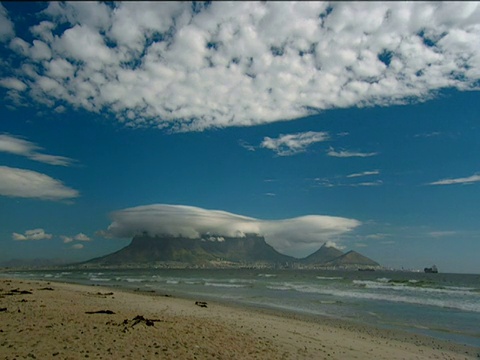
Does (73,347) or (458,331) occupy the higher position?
(73,347)

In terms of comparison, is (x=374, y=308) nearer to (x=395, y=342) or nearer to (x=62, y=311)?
(x=395, y=342)

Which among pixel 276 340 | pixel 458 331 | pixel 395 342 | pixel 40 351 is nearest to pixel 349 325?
pixel 395 342

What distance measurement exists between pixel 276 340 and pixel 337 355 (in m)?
2.63

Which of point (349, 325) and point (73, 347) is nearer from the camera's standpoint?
point (73, 347)

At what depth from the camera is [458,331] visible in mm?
23625

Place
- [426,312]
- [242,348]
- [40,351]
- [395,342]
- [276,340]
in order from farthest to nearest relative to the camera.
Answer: [426,312]
[395,342]
[276,340]
[242,348]
[40,351]

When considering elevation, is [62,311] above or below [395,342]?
above

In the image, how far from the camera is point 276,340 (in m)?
15.6

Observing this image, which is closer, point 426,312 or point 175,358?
point 175,358

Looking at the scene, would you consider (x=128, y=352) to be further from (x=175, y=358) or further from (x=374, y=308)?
(x=374, y=308)

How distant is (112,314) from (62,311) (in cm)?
262

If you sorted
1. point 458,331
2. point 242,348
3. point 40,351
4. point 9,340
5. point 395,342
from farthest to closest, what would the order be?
point 458,331 → point 395,342 → point 242,348 → point 9,340 → point 40,351

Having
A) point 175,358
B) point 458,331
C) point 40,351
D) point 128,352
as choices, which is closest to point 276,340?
point 175,358

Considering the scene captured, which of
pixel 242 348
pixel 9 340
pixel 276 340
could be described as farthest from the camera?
pixel 276 340
